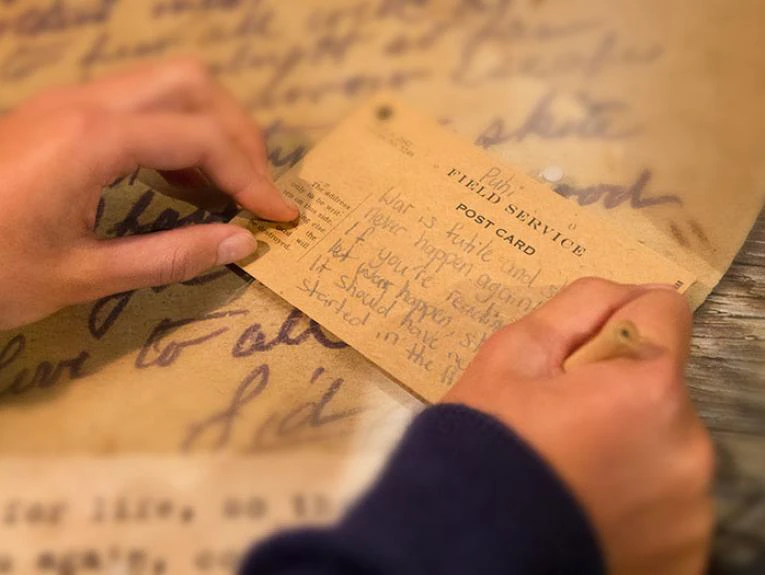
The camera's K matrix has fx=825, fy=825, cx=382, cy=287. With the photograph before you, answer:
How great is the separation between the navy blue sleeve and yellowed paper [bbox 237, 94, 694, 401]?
0.33 ft

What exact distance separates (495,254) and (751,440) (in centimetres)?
16

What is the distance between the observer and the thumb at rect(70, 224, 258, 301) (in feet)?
1.38

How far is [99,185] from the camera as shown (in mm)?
427

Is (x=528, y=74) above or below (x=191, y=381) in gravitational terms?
above

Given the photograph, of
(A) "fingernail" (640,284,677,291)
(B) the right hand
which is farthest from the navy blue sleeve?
(A) "fingernail" (640,284,677,291)

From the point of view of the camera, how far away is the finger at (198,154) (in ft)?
1.41

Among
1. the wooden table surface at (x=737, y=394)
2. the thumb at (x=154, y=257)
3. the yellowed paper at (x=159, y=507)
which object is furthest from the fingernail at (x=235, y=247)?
the wooden table surface at (x=737, y=394)

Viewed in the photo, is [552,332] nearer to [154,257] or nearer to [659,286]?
[659,286]

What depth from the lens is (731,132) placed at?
501mm

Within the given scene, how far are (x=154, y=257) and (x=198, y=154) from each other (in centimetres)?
6

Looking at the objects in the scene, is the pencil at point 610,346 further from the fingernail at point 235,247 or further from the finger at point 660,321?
the fingernail at point 235,247

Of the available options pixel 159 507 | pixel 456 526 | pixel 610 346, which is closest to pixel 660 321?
pixel 610 346

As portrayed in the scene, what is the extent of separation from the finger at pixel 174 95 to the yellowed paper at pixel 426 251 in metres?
0.04

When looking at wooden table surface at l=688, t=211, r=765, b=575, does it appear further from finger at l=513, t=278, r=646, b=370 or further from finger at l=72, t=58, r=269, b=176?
finger at l=72, t=58, r=269, b=176
